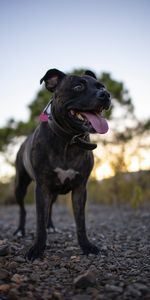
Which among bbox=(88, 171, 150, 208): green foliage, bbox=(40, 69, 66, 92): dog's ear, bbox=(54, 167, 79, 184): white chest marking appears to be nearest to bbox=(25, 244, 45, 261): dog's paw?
bbox=(54, 167, 79, 184): white chest marking

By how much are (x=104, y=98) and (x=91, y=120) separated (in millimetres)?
259

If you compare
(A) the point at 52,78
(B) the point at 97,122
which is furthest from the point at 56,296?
(A) the point at 52,78

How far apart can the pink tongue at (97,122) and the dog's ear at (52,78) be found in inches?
25.8

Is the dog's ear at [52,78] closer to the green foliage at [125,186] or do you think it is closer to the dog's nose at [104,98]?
the dog's nose at [104,98]

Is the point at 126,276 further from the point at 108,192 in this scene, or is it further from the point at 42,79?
the point at 108,192

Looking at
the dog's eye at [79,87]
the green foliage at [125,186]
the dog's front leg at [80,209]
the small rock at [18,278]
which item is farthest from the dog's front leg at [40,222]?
the green foliage at [125,186]

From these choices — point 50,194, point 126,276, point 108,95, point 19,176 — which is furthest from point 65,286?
point 19,176

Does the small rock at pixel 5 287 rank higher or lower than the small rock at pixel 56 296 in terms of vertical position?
higher

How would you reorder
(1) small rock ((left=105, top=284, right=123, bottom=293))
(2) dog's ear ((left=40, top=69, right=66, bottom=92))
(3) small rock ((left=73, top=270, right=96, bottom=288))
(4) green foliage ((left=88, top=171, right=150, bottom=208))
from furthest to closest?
(4) green foliage ((left=88, top=171, right=150, bottom=208)) → (2) dog's ear ((left=40, top=69, right=66, bottom=92)) → (3) small rock ((left=73, top=270, right=96, bottom=288)) → (1) small rock ((left=105, top=284, right=123, bottom=293))

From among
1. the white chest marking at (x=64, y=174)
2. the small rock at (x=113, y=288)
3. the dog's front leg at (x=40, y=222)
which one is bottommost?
the small rock at (x=113, y=288)

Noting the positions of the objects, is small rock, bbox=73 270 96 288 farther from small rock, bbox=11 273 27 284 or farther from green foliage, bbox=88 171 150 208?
green foliage, bbox=88 171 150 208

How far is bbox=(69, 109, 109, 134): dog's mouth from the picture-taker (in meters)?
4.19

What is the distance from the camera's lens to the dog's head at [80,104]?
4.20 metres

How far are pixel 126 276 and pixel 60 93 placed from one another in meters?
2.04
